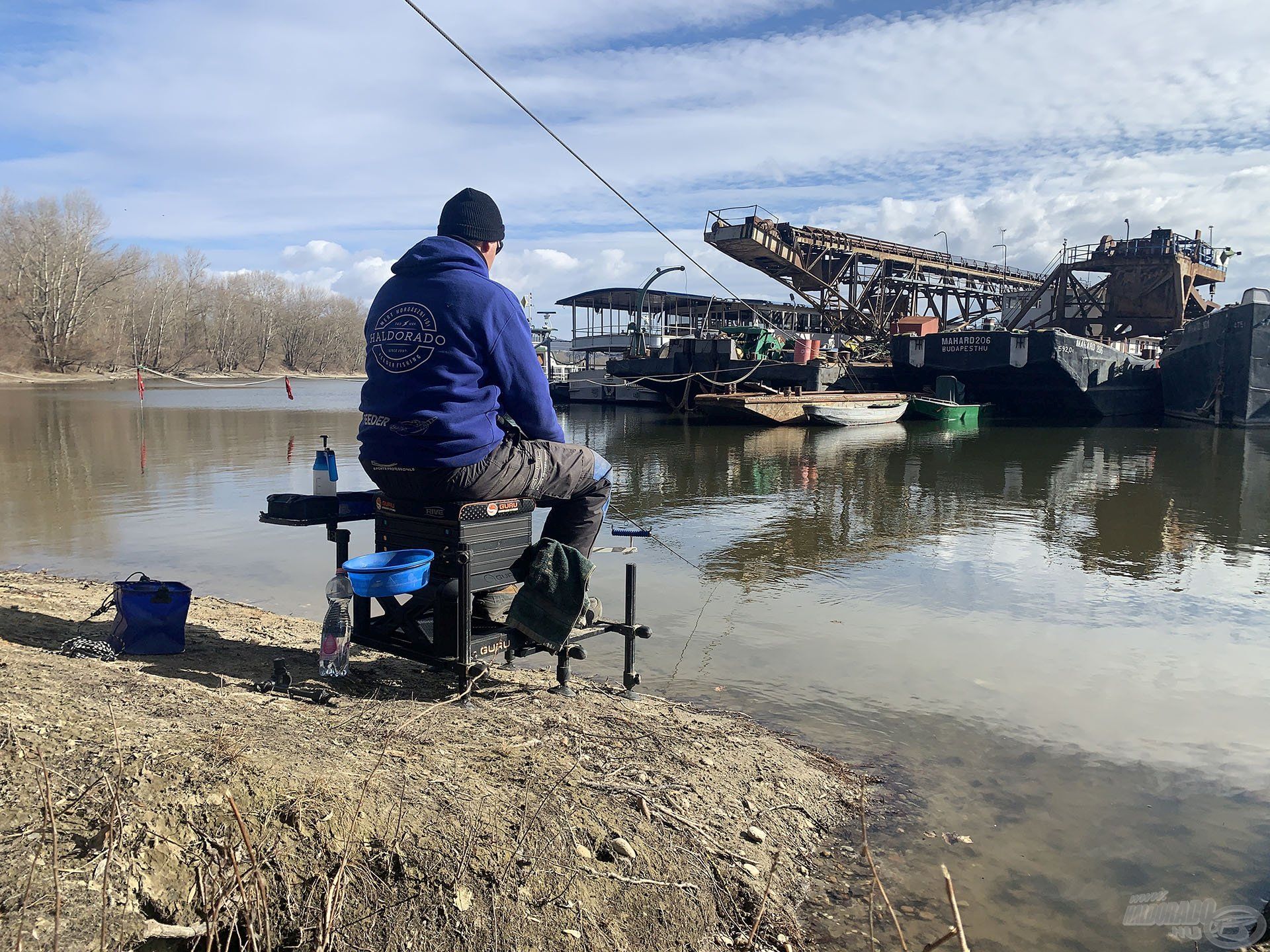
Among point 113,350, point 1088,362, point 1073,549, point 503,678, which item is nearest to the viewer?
point 503,678

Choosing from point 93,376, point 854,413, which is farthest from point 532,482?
point 93,376

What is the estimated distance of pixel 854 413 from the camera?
25266mm

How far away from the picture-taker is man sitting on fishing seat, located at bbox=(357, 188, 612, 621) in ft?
10.7

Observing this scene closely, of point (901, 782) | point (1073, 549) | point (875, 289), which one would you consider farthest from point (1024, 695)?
point (875, 289)

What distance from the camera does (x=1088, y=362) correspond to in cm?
2734

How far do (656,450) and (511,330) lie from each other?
1536 cm

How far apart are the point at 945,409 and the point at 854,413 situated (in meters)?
3.78

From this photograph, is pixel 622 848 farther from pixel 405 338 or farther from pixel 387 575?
pixel 405 338

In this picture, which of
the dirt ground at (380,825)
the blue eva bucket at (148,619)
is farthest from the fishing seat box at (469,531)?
the blue eva bucket at (148,619)

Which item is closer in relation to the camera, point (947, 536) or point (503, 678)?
point (503, 678)

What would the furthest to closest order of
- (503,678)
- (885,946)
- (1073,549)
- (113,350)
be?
(113,350)
(1073,549)
(503,678)
(885,946)

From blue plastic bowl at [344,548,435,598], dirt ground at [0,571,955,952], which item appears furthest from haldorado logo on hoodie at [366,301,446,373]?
dirt ground at [0,571,955,952]

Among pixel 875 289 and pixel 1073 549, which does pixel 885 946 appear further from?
pixel 875 289

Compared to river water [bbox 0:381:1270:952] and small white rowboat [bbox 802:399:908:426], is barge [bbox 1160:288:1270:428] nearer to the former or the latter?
small white rowboat [bbox 802:399:908:426]
